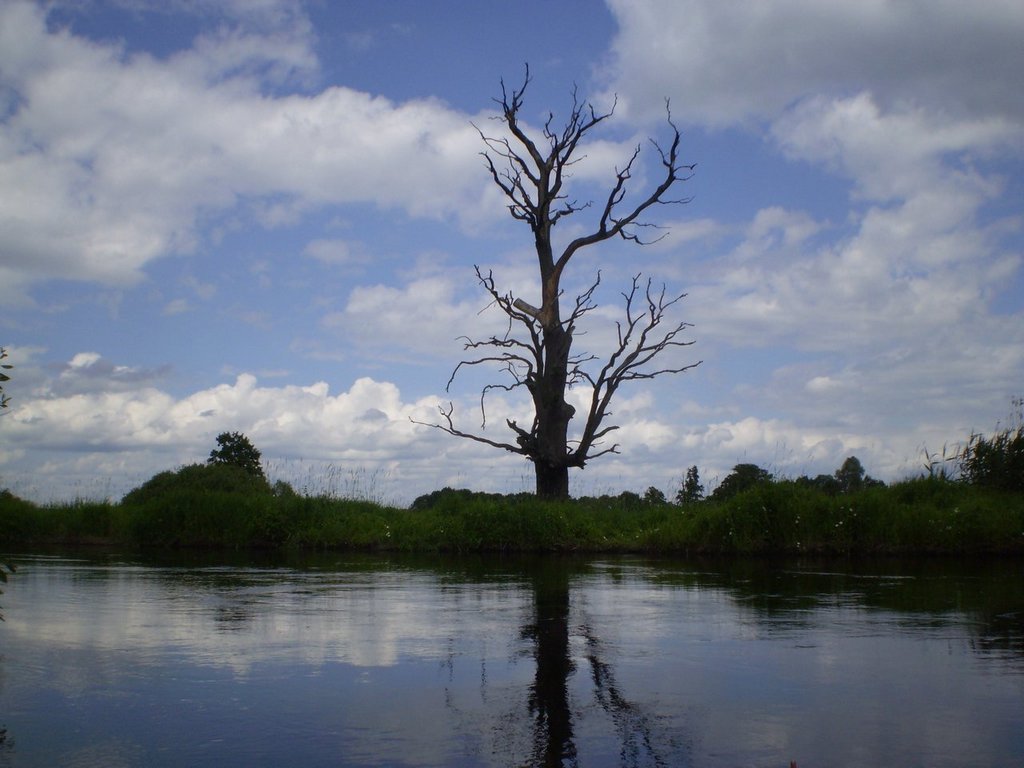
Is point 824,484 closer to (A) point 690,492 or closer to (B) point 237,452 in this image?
(A) point 690,492

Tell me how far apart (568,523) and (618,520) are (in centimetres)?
129

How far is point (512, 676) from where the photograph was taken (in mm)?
5488

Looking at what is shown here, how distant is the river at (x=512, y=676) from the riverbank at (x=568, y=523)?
6.43m

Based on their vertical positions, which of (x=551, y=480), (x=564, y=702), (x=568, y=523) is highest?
(x=551, y=480)

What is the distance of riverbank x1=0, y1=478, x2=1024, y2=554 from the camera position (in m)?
16.8

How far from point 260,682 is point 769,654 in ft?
10.5

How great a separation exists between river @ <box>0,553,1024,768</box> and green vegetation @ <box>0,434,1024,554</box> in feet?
21.1

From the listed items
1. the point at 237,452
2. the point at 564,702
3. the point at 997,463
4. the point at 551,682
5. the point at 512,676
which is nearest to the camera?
the point at 564,702

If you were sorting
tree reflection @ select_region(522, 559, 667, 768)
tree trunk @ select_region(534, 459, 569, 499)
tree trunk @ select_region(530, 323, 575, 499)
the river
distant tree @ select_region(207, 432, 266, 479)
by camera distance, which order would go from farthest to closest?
distant tree @ select_region(207, 432, 266, 479) → tree trunk @ select_region(534, 459, 569, 499) → tree trunk @ select_region(530, 323, 575, 499) → the river → tree reflection @ select_region(522, 559, 667, 768)

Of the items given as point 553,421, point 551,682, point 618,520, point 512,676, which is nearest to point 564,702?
point 551,682

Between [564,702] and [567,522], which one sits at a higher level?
[567,522]

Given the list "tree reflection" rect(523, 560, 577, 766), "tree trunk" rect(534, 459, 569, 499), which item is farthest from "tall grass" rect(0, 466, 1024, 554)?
"tree reflection" rect(523, 560, 577, 766)

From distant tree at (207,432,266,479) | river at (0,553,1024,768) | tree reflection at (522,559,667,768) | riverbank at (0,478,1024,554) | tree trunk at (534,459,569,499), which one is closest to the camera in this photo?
tree reflection at (522,559,667,768)

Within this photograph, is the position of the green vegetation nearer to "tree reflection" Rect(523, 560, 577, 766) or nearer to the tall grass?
the tall grass
